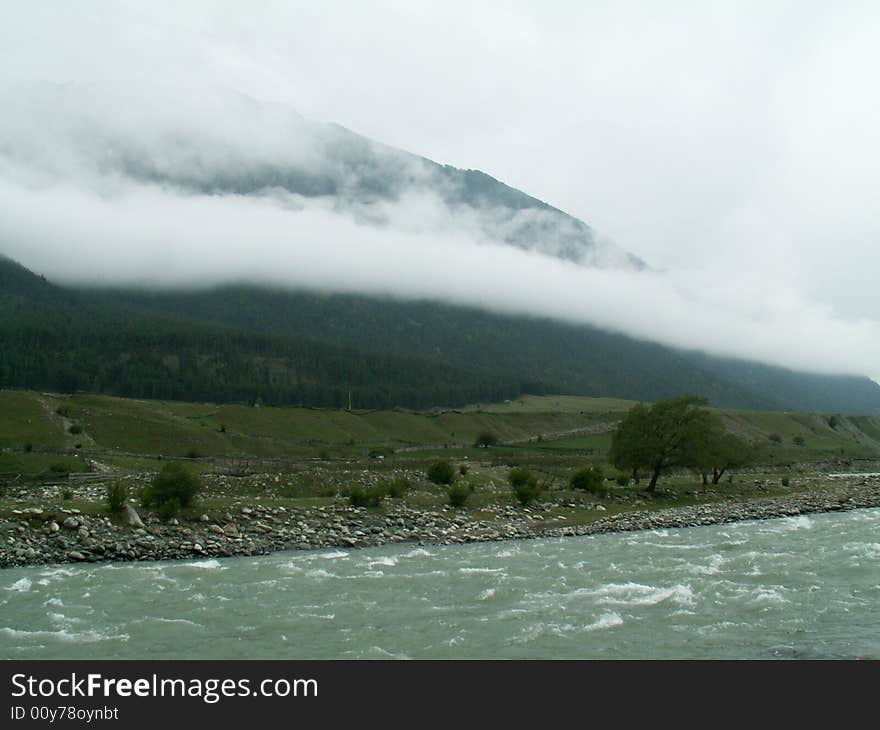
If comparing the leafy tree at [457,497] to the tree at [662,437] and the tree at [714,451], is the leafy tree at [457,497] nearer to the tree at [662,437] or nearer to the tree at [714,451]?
the tree at [662,437]

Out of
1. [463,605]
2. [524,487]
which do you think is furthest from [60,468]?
[463,605]

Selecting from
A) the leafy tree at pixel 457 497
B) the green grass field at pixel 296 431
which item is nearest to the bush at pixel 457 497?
the leafy tree at pixel 457 497

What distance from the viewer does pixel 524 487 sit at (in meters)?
54.5

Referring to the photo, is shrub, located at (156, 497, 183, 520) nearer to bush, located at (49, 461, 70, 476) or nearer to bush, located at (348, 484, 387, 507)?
bush, located at (348, 484, 387, 507)

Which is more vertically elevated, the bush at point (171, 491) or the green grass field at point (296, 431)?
the bush at point (171, 491)

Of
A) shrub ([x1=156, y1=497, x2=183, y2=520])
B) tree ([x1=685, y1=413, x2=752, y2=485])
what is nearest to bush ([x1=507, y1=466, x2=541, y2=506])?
tree ([x1=685, y1=413, x2=752, y2=485])

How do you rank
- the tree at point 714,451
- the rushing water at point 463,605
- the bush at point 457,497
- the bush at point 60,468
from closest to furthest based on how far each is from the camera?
the rushing water at point 463,605 → the bush at point 457,497 → the bush at point 60,468 → the tree at point 714,451

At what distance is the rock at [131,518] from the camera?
3831 cm

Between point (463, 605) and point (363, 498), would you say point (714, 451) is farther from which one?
point (463, 605)

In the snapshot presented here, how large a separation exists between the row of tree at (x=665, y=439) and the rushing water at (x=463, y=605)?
28875 mm

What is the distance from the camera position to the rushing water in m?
20.1

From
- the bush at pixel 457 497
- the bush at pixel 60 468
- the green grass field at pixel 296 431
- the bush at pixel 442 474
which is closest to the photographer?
the bush at pixel 457 497

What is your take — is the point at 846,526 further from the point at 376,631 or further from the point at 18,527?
the point at 18,527
